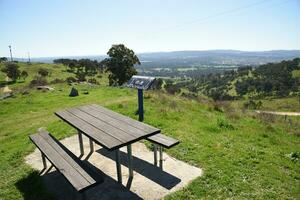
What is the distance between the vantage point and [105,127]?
6066 mm

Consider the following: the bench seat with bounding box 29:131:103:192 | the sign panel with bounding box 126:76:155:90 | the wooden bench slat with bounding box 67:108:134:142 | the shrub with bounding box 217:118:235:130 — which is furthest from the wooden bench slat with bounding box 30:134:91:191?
the shrub with bounding box 217:118:235:130

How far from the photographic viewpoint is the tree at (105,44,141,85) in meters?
36.3

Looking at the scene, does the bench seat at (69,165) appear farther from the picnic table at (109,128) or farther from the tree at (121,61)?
the tree at (121,61)

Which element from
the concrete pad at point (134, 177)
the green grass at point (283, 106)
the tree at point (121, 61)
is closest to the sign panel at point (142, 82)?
the concrete pad at point (134, 177)

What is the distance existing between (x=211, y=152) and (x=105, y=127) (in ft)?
11.2

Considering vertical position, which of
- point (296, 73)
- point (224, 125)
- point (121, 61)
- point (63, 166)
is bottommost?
point (296, 73)

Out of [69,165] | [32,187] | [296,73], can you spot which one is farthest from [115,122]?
[296,73]

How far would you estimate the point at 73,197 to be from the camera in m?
5.45

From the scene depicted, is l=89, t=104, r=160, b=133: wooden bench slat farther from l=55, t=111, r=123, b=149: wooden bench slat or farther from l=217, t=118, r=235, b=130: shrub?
l=217, t=118, r=235, b=130: shrub

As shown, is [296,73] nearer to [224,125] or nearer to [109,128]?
[224,125]

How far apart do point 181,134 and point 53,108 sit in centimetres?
983

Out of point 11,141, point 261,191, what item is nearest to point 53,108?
point 11,141

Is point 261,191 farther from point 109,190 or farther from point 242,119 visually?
point 242,119

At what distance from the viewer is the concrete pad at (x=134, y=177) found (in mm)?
5516
